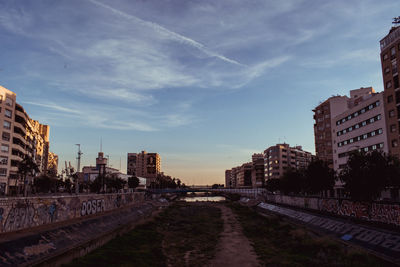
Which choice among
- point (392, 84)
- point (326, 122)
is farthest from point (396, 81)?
point (326, 122)

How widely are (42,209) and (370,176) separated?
4237 centimetres

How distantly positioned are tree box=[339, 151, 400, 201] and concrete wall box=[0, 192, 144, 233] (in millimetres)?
39712

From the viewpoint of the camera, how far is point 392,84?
268 feet

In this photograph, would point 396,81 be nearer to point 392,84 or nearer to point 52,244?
point 392,84

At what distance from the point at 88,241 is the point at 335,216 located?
37482mm

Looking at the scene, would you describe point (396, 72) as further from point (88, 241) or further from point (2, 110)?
point (2, 110)

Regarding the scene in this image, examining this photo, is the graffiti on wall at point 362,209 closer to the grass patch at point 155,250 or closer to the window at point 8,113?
the grass patch at point 155,250

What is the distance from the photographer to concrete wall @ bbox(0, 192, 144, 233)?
29078mm

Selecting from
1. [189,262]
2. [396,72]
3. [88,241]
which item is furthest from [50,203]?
[396,72]

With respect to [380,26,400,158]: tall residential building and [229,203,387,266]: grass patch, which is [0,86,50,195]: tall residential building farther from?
[380,26,400,158]: tall residential building

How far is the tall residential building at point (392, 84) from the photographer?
7994 cm

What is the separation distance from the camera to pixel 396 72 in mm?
79938

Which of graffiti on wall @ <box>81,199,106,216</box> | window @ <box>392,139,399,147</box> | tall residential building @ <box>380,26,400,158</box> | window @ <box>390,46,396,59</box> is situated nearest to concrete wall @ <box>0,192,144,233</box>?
graffiti on wall @ <box>81,199,106,216</box>

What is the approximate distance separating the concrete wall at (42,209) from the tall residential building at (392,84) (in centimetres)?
7425
